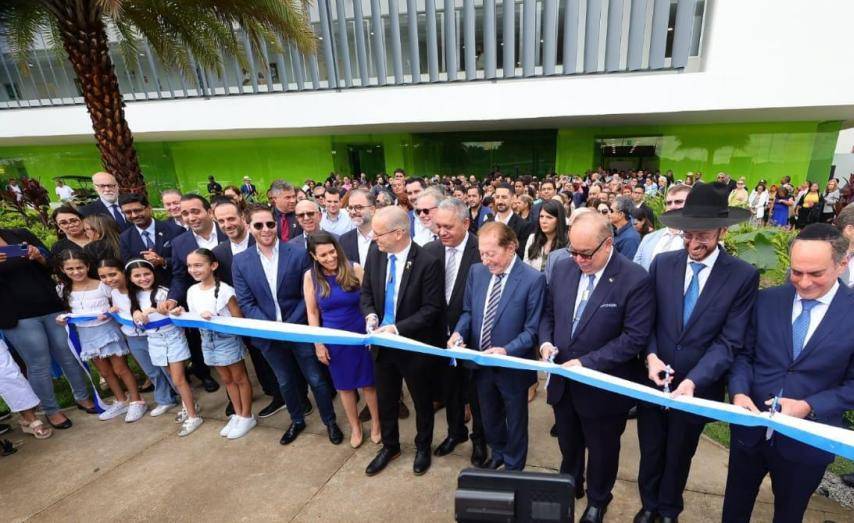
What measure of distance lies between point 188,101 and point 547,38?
666 inches

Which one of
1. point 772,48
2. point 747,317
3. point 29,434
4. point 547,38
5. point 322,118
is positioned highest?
point 547,38

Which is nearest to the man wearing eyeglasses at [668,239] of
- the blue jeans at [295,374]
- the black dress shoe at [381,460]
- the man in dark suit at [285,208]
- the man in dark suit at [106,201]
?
the black dress shoe at [381,460]

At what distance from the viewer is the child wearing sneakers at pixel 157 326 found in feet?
12.2

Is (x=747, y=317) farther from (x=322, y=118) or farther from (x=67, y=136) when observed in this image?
(x=67, y=136)

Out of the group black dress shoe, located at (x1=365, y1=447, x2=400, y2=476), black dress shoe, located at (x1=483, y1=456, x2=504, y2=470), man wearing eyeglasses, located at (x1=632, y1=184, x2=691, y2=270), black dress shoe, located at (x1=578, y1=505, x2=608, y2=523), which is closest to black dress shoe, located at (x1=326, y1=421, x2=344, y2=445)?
black dress shoe, located at (x1=365, y1=447, x2=400, y2=476)

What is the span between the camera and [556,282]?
265 centimetres

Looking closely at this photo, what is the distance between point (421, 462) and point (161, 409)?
3013 millimetres

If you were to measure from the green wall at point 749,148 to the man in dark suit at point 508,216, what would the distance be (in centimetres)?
1653

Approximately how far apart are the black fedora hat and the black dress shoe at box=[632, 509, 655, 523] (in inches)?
76.4

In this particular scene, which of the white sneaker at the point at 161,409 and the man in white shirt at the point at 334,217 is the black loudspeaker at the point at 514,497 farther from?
the man in white shirt at the point at 334,217

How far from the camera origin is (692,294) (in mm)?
2320

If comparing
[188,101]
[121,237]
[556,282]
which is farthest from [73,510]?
[188,101]

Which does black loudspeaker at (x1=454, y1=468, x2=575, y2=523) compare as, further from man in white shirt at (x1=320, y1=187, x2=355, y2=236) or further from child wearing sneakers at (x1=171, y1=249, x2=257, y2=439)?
man in white shirt at (x1=320, y1=187, x2=355, y2=236)

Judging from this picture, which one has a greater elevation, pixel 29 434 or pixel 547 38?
pixel 547 38
